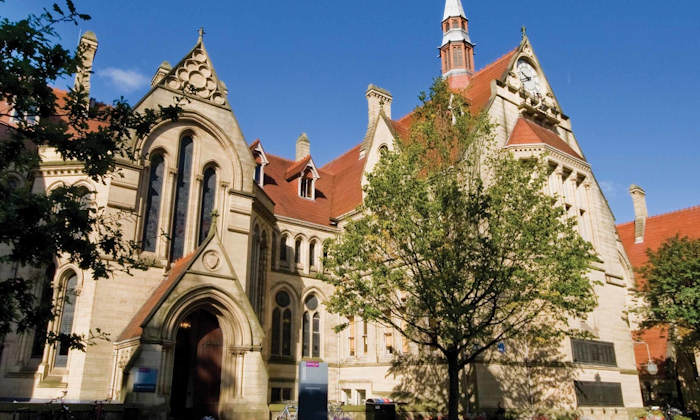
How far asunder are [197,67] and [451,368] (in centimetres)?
1799

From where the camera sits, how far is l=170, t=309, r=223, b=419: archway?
19.2 m

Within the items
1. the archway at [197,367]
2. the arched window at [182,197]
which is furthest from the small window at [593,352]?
the arched window at [182,197]

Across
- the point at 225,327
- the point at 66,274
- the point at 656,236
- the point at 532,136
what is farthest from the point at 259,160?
the point at 656,236

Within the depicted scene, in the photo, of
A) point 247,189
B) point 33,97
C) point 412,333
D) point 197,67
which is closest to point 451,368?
point 412,333

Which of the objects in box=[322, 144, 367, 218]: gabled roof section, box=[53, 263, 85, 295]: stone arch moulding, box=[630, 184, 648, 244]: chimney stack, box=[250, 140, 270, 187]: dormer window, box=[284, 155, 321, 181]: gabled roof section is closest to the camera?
box=[53, 263, 85, 295]: stone arch moulding

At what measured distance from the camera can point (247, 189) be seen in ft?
81.0

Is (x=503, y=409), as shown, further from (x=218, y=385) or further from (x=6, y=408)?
(x=6, y=408)

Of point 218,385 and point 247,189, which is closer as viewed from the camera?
point 218,385

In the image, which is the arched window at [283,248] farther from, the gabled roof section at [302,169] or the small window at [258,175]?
the gabled roof section at [302,169]

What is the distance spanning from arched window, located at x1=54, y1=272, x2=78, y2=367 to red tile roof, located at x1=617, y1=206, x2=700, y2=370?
3603 cm

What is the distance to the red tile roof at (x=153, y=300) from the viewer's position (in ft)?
59.3

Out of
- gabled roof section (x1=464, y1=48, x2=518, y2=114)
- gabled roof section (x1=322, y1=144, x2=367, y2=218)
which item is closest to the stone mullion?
gabled roof section (x1=322, y1=144, x2=367, y2=218)

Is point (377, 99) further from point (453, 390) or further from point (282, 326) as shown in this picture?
point (453, 390)

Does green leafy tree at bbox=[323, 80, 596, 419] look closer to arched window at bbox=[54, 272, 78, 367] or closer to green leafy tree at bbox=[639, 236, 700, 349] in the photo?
arched window at bbox=[54, 272, 78, 367]
